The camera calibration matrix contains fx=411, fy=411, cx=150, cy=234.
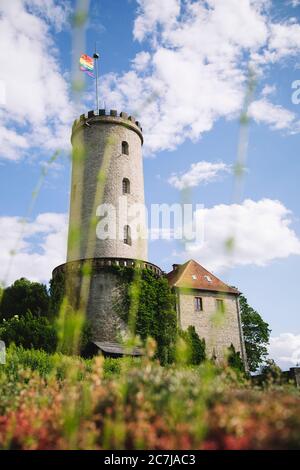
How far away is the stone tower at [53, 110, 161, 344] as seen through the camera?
2500cm

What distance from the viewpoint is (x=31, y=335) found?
21.0 metres

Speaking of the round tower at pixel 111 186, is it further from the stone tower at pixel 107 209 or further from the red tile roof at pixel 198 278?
the red tile roof at pixel 198 278

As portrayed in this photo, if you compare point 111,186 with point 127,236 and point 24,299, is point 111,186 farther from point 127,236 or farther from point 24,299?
point 24,299

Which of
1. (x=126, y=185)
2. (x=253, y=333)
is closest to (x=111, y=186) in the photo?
(x=126, y=185)

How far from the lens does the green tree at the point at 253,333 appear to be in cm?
4444

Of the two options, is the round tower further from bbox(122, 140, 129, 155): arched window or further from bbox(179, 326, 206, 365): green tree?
bbox(179, 326, 206, 365): green tree

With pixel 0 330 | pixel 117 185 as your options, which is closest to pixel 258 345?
pixel 117 185

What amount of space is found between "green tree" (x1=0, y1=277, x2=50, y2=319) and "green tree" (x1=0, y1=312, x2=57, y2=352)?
23.0ft

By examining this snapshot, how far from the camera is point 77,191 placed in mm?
29359

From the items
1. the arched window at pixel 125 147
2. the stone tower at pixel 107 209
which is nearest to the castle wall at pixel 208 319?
the stone tower at pixel 107 209

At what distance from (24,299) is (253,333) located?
2640cm

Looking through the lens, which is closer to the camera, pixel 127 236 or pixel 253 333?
pixel 127 236

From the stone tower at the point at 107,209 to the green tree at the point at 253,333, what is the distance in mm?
20711

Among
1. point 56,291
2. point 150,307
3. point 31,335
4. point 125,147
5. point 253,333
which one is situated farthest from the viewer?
point 253,333
